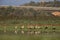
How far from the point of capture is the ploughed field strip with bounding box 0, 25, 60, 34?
1772cm

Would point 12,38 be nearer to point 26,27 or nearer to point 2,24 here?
point 26,27

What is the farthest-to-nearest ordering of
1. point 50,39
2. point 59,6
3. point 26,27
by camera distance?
point 59,6
point 26,27
point 50,39

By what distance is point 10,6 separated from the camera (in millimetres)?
23219

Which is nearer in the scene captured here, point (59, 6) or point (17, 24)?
point (17, 24)

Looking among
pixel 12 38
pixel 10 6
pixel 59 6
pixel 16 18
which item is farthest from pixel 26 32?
pixel 59 6

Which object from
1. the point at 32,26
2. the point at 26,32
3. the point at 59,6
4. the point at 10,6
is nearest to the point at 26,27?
the point at 32,26

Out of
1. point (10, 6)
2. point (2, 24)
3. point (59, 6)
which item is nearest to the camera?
point (2, 24)

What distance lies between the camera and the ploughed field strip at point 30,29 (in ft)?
58.1

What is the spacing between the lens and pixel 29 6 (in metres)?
24.1

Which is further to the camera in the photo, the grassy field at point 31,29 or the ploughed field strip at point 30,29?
the ploughed field strip at point 30,29

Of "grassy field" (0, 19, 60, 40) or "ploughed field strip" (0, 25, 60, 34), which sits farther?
"ploughed field strip" (0, 25, 60, 34)

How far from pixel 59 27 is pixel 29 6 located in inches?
203

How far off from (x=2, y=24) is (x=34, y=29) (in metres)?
3.19

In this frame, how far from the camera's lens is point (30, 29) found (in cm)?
1884
